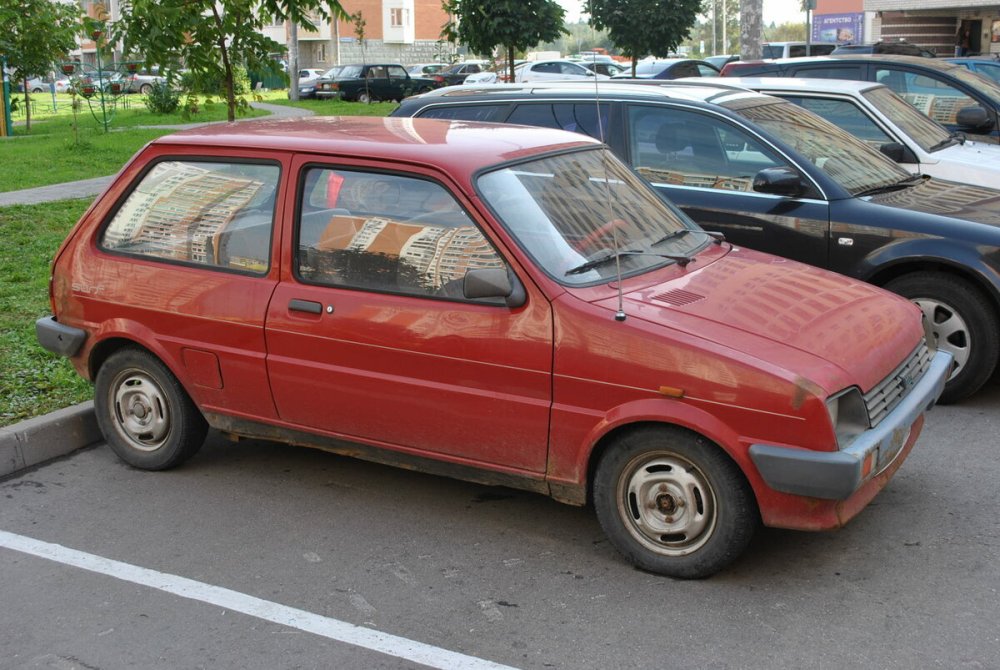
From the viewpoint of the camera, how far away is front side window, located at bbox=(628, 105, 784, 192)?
277 inches

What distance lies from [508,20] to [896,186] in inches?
552

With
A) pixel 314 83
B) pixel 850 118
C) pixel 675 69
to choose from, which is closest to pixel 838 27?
pixel 314 83

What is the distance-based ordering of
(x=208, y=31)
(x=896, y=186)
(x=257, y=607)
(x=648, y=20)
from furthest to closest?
(x=648, y=20)
(x=208, y=31)
(x=896, y=186)
(x=257, y=607)

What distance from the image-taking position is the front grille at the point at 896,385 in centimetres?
427

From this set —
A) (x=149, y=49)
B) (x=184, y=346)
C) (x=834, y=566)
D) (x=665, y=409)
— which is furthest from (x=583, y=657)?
(x=149, y=49)

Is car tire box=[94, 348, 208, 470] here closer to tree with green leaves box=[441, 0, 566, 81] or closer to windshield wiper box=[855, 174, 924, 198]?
windshield wiper box=[855, 174, 924, 198]

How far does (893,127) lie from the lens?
848cm

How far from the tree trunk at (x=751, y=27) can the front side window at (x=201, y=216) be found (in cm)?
1726

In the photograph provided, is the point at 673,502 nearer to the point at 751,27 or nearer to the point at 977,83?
the point at 977,83

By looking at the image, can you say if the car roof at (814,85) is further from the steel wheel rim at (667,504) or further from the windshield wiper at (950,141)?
the steel wheel rim at (667,504)

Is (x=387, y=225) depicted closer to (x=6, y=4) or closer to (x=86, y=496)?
(x=86, y=496)

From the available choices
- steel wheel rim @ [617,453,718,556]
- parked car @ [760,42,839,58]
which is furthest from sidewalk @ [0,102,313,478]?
parked car @ [760,42,839,58]

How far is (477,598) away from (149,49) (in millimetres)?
6622

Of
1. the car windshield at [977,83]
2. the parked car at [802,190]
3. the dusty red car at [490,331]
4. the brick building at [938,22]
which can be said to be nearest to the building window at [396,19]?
the brick building at [938,22]
